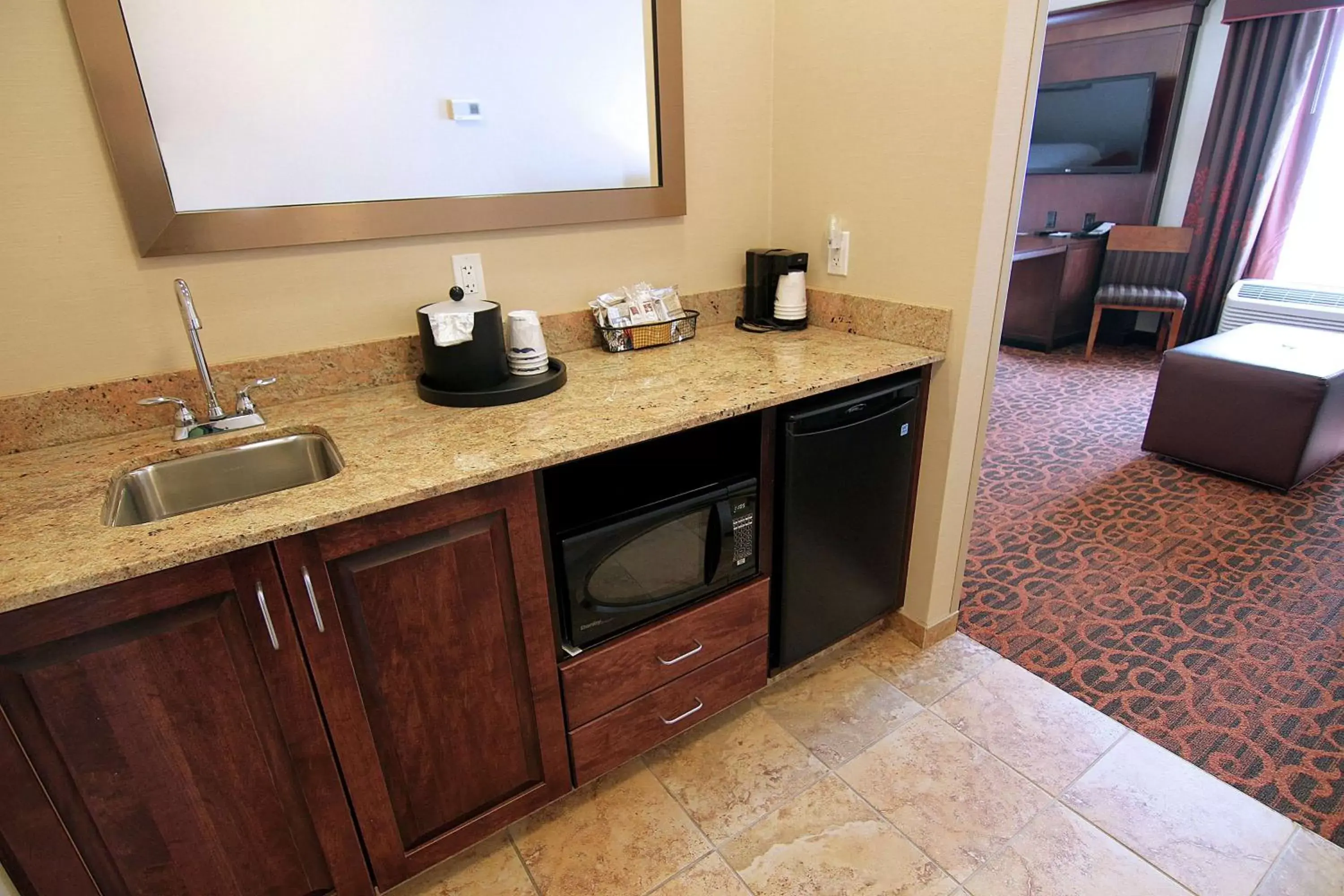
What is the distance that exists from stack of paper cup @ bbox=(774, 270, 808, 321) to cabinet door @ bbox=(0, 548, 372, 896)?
61.5 inches

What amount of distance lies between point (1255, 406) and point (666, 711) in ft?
9.61

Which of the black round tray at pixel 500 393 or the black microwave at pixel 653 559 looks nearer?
the black microwave at pixel 653 559

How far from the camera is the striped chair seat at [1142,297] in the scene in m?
4.66

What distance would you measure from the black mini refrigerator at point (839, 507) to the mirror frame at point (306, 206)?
2.69ft

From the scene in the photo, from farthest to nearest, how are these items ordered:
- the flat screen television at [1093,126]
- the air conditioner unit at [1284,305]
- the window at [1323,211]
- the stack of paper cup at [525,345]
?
the flat screen television at [1093,126] → the window at [1323,211] → the air conditioner unit at [1284,305] → the stack of paper cup at [525,345]

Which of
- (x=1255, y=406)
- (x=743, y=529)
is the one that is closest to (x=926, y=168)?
(x=743, y=529)

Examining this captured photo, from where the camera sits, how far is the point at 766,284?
7.02 ft

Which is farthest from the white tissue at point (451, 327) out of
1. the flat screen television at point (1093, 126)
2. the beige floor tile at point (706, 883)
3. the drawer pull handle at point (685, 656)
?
the flat screen television at point (1093, 126)

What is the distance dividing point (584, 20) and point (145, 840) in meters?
1.98

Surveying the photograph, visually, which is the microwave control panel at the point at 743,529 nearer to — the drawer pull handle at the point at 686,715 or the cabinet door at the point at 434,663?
the drawer pull handle at the point at 686,715

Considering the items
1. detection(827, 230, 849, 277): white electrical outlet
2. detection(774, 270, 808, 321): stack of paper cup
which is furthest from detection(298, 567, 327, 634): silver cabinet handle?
detection(827, 230, 849, 277): white electrical outlet

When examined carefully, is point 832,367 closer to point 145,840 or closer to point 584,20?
point 584,20

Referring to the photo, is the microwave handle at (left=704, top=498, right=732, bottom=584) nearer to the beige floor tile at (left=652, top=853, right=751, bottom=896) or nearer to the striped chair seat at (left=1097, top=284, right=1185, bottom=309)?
the beige floor tile at (left=652, top=853, right=751, bottom=896)

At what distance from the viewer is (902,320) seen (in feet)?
6.22
